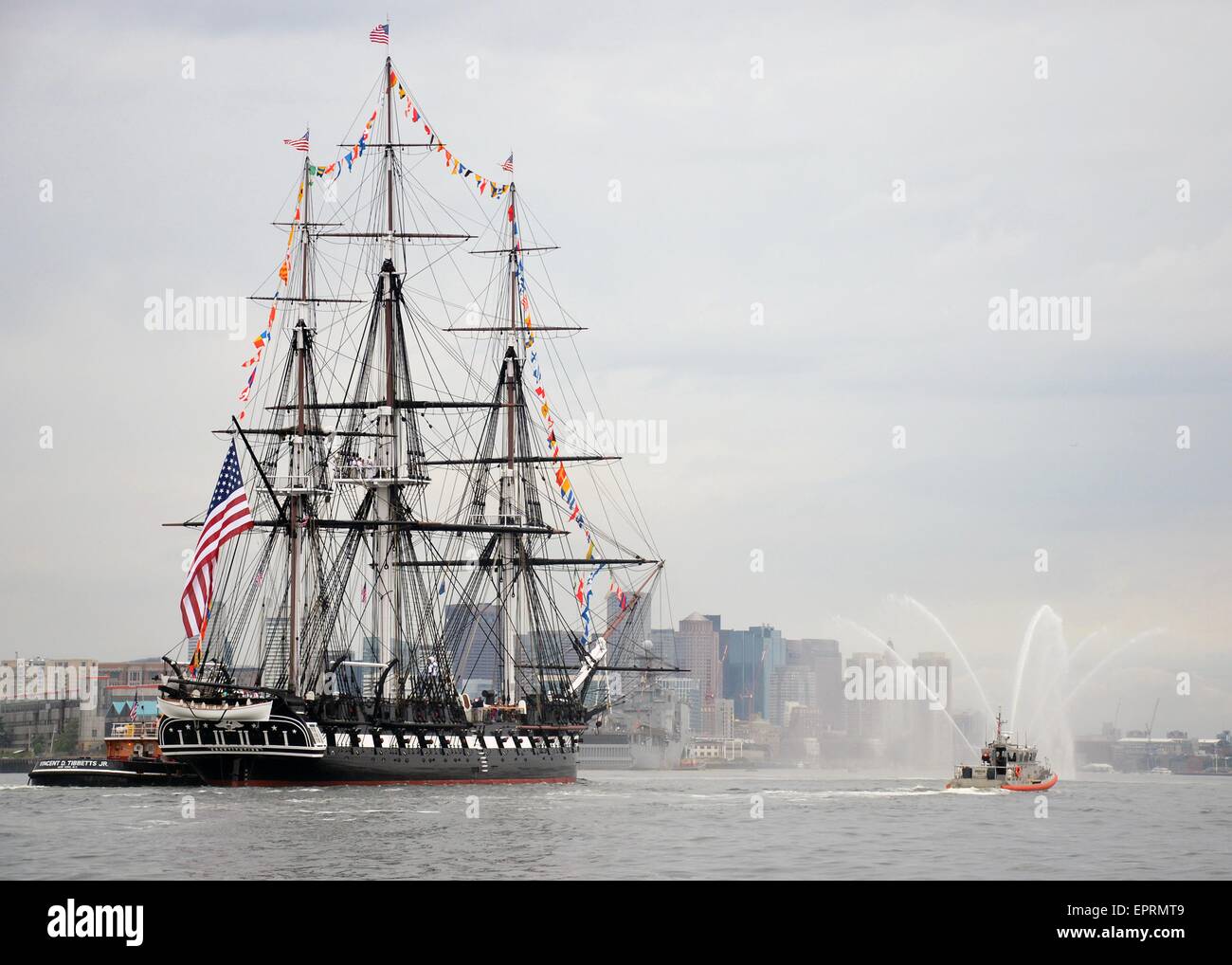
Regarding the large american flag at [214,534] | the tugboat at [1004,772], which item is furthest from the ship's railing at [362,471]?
the tugboat at [1004,772]

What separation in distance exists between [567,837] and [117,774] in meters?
50.8

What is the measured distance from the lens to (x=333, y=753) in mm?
108438

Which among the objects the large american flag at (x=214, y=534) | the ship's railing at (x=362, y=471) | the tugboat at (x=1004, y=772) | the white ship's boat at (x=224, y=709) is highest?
the ship's railing at (x=362, y=471)

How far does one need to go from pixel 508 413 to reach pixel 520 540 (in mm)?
12065

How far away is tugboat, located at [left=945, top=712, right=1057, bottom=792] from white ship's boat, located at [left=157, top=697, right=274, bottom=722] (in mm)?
58124

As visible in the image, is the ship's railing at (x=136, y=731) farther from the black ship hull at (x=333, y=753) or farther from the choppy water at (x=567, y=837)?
the black ship hull at (x=333, y=753)

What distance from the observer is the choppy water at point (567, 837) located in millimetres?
58219

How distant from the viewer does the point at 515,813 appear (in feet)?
289

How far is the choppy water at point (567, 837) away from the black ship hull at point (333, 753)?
1.92 m

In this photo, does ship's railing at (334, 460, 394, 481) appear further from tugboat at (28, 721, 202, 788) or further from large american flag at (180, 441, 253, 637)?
large american flag at (180, 441, 253, 637)

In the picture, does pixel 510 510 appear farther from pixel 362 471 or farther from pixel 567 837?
pixel 567 837

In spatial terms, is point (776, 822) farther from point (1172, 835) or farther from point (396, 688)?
point (396, 688)
